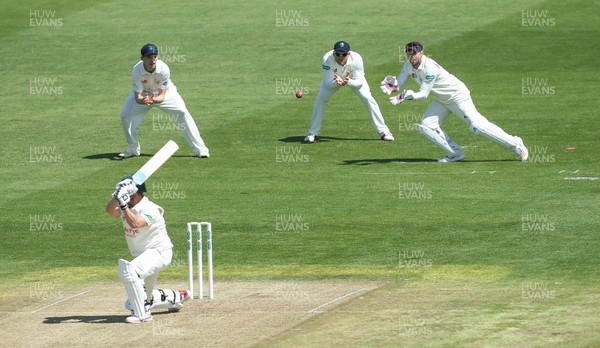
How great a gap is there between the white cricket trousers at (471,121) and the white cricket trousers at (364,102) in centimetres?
229

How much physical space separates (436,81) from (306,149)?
3.59 metres

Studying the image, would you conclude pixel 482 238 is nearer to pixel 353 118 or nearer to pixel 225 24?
pixel 353 118

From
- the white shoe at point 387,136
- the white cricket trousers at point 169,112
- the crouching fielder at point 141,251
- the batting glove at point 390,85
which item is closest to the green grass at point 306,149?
the white shoe at point 387,136

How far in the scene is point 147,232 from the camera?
15617mm

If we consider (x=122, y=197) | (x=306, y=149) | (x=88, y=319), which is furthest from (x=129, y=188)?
(x=306, y=149)

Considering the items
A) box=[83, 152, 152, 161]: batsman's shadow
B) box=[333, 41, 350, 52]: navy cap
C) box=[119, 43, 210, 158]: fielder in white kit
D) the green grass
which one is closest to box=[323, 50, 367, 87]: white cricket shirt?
box=[333, 41, 350, 52]: navy cap

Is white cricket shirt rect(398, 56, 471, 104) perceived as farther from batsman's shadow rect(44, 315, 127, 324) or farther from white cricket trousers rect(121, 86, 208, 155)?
batsman's shadow rect(44, 315, 127, 324)

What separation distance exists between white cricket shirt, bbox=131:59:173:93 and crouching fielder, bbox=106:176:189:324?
33.5ft

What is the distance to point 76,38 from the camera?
3772cm

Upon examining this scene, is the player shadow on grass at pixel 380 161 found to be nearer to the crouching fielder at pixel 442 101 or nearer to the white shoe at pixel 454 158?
the white shoe at pixel 454 158

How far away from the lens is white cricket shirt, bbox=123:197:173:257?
15.5 metres

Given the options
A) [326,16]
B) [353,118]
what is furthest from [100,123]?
[326,16]

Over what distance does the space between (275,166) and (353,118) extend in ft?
16.4

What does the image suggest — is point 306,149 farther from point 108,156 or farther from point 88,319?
point 88,319
